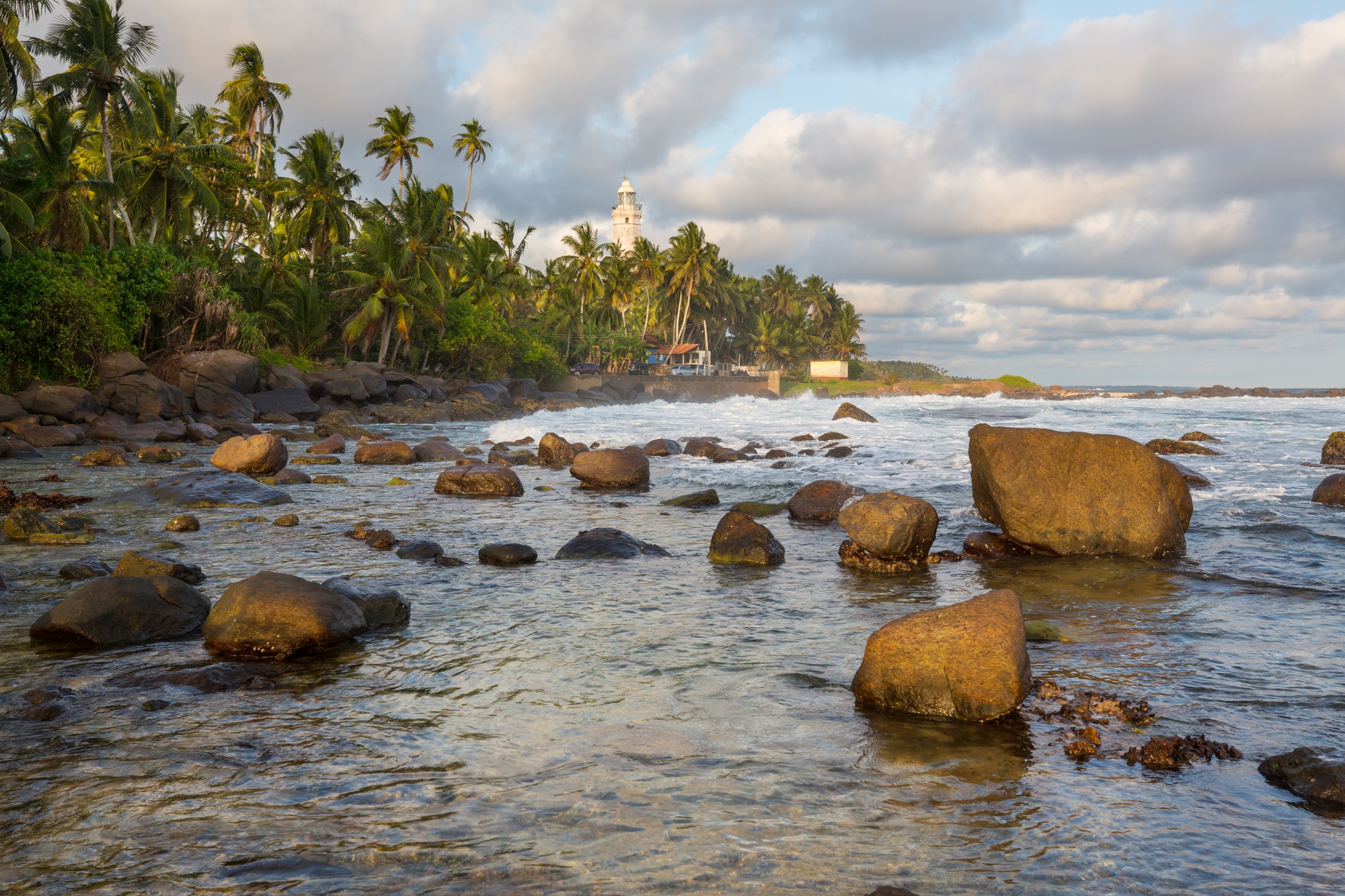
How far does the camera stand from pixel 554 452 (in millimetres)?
19516

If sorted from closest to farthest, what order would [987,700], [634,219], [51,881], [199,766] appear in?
[51,881]
[199,766]
[987,700]
[634,219]

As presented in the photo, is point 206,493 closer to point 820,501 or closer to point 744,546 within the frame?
point 744,546

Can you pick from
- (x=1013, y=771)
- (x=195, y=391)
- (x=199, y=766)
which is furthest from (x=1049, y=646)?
(x=195, y=391)

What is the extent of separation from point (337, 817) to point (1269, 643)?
20.8 feet

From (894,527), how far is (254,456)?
1210 cm

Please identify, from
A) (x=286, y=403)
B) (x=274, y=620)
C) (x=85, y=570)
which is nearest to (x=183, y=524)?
(x=85, y=570)

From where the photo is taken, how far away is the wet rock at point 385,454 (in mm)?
18844

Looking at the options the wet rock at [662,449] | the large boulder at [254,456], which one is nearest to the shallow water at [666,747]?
the large boulder at [254,456]

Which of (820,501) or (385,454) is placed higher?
(820,501)

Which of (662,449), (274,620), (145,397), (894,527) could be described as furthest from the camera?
(145,397)

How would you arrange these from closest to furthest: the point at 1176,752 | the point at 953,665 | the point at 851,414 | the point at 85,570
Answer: the point at 1176,752 → the point at 953,665 → the point at 85,570 → the point at 851,414

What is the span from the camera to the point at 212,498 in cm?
1230

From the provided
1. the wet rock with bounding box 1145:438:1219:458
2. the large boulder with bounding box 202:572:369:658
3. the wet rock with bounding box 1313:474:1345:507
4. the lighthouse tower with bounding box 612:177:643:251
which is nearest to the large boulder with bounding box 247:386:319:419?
the large boulder with bounding box 202:572:369:658

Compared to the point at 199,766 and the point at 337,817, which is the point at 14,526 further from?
the point at 337,817
